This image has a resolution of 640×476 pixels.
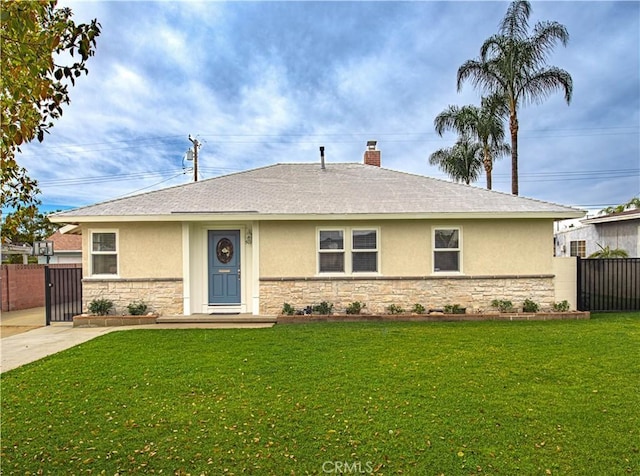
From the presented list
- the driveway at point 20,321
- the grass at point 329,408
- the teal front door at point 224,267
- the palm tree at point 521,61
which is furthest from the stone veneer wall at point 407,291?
the palm tree at point 521,61

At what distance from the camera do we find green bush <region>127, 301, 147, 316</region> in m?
10.1

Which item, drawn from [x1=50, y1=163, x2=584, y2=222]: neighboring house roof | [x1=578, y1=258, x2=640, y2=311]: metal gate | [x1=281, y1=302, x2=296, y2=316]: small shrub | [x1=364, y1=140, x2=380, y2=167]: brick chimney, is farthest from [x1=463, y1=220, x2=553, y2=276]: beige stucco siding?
[x1=364, y1=140, x2=380, y2=167]: brick chimney

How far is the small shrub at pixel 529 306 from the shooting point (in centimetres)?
1037

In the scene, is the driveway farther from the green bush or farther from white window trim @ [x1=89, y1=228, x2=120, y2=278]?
the green bush

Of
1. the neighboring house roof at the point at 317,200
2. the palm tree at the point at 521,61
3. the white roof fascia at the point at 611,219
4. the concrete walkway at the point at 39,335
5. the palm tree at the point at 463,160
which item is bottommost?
the concrete walkway at the point at 39,335

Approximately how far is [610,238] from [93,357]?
1853 cm

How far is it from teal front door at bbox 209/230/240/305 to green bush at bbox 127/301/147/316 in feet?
5.75

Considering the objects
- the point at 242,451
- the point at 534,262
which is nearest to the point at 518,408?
the point at 242,451

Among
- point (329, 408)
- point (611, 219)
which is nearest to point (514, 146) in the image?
point (611, 219)

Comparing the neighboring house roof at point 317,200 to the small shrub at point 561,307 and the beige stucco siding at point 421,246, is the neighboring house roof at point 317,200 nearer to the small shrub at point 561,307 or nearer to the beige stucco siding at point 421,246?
the beige stucco siding at point 421,246

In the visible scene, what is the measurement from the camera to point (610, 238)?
51.2 ft

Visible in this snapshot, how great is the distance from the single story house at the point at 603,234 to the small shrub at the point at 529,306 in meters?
6.95

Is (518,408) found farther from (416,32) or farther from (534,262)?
(416,32)

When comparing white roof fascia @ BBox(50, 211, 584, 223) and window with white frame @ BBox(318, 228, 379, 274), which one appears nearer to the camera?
white roof fascia @ BBox(50, 211, 584, 223)
